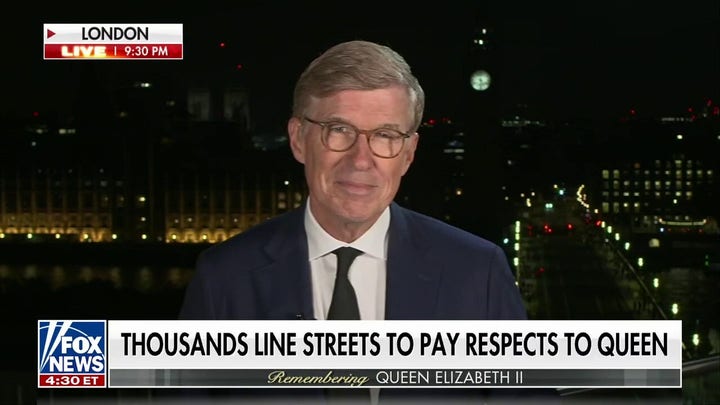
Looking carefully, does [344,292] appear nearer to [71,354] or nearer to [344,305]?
[344,305]

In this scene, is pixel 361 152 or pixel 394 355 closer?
pixel 361 152

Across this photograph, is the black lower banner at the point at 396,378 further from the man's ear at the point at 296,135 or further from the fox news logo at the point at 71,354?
the man's ear at the point at 296,135

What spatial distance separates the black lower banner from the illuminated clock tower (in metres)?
0.70

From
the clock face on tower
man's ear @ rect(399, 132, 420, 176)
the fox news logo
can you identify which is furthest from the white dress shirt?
the clock face on tower

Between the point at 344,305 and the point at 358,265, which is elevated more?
the point at 358,265

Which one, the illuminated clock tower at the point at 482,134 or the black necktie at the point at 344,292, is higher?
the illuminated clock tower at the point at 482,134

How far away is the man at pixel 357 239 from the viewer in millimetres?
A: 2246

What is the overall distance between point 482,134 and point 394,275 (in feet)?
4.18

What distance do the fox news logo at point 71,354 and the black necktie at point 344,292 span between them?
67 cm

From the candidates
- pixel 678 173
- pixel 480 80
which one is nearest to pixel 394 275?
pixel 480 80

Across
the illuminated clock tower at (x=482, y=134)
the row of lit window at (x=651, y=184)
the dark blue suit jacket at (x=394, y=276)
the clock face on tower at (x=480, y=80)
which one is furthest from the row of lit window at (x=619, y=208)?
the dark blue suit jacket at (x=394, y=276)

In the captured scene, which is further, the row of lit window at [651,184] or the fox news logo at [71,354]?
the row of lit window at [651,184]

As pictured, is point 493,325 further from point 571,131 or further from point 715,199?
point 715,199

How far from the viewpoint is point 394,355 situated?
2559 millimetres
